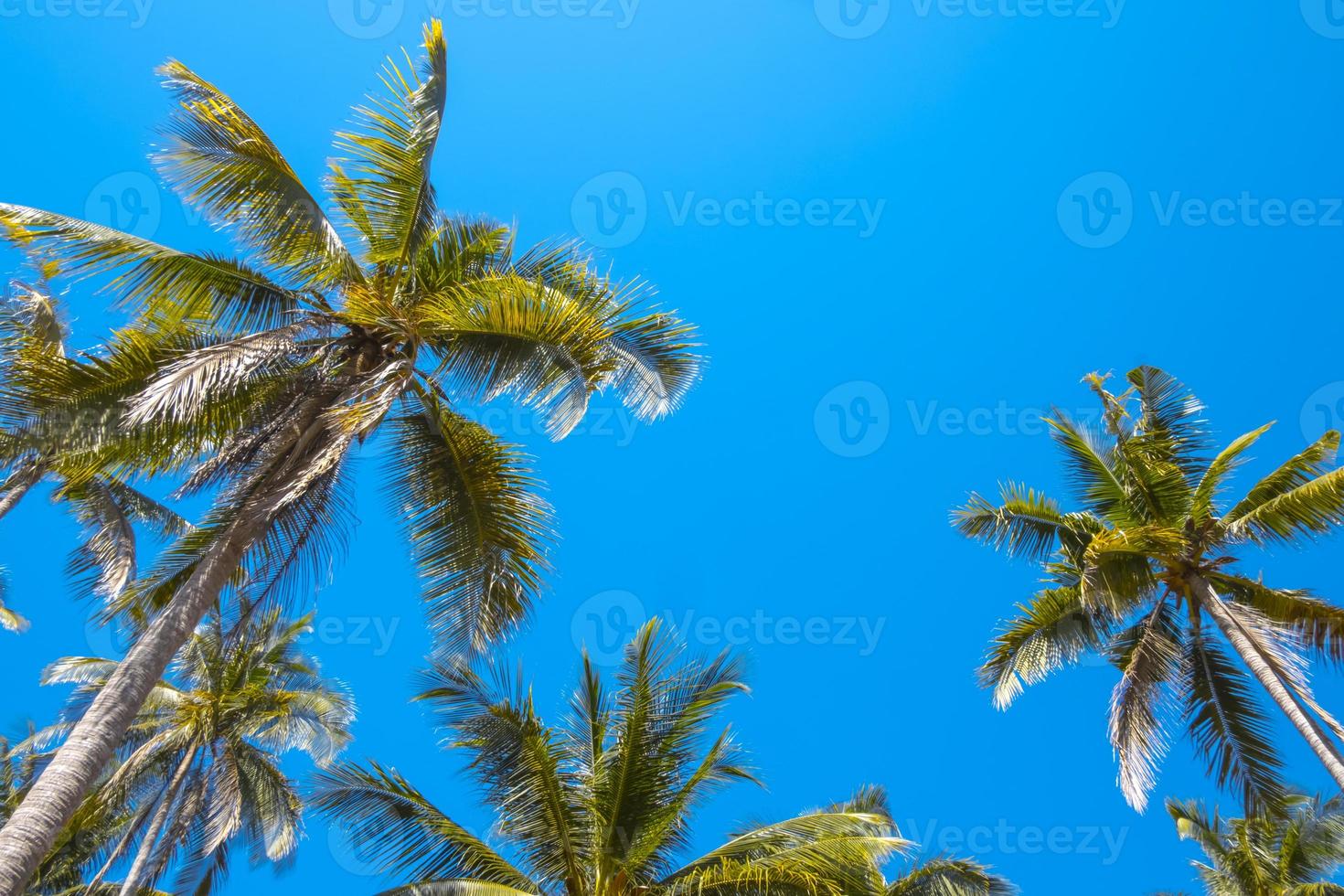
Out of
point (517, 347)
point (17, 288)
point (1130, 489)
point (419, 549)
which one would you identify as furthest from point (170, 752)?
point (1130, 489)

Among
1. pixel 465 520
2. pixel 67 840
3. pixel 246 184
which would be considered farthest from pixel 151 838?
pixel 246 184

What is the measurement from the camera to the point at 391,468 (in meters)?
11.3

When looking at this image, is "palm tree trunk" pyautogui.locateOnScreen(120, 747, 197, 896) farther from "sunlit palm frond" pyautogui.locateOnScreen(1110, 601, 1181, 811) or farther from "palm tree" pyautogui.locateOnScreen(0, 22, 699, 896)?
"sunlit palm frond" pyautogui.locateOnScreen(1110, 601, 1181, 811)

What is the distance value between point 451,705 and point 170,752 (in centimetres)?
1058

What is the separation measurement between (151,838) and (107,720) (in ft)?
35.2

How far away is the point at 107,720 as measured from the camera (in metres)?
7.56

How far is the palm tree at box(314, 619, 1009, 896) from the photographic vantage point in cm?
1123

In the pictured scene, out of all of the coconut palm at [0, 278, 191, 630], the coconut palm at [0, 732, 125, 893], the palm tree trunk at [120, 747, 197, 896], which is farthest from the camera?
the coconut palm at [0, 732, 125, 893]

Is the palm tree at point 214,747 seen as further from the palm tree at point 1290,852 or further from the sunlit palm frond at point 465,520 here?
the palm tree at point 1290,852

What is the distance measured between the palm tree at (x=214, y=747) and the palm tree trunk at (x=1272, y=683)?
16.9 m

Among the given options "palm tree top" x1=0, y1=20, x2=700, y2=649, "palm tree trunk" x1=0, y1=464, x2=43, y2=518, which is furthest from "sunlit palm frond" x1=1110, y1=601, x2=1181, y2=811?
"palm tree trunk" x1=0, y1=464, x2=43, y2=518

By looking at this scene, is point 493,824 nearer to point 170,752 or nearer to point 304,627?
point 170,752

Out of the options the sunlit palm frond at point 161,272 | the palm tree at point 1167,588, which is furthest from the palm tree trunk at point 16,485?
the palm tree at point 1167,588

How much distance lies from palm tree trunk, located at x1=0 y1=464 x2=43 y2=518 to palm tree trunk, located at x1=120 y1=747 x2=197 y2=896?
18.9ft
